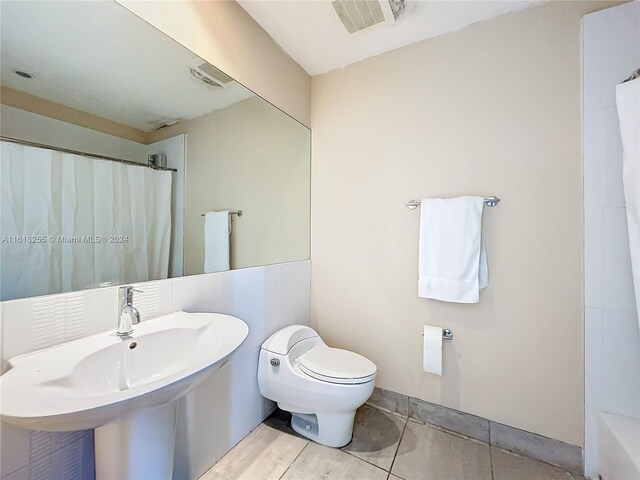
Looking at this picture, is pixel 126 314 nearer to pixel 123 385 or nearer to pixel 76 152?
pixel 123 385

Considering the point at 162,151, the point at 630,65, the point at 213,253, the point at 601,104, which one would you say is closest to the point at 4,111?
the point at 162,151

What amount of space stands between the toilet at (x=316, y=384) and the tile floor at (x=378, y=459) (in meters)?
0.09

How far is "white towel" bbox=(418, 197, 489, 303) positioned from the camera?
1.41 meters

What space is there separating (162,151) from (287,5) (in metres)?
1.01

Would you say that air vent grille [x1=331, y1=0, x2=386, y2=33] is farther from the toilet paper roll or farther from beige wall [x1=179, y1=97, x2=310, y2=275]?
the toilet paper roll

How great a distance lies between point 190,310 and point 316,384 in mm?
708

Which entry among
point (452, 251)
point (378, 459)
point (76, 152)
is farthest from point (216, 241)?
point (378, 459)

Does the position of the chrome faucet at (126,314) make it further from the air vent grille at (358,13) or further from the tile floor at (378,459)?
the air vent grille at (358,13)

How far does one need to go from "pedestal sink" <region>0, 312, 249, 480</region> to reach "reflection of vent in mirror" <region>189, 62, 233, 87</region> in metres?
1.11

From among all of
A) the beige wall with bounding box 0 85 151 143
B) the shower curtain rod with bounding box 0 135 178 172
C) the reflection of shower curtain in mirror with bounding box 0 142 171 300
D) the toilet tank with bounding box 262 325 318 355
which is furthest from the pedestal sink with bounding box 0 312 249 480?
the beige wall with bounding box 0 85 151 143

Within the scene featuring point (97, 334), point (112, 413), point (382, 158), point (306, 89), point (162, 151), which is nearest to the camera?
point (112, 413)

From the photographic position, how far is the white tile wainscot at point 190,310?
0.75 m

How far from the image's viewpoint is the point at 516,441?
1.37m

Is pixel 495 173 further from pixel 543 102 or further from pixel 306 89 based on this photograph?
pixel 306 89
